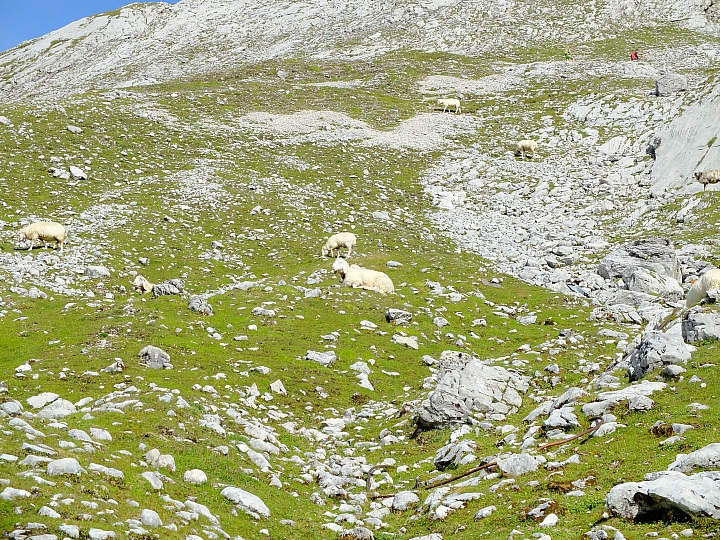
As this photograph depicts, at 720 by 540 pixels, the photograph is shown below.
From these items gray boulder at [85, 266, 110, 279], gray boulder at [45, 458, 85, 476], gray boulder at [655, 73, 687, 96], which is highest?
gray boulder at [45, 458, 85, 476]

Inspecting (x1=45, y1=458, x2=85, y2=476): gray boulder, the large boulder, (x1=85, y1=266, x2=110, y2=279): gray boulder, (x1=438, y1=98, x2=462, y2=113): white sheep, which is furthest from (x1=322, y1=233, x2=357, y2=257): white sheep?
(x1=438, y1=98, x2=462, y2=113): white sheep

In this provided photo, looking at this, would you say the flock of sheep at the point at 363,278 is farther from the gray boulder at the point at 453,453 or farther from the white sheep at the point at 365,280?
the gray boulder at the point at 453,453

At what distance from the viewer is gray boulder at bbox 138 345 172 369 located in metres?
18.7

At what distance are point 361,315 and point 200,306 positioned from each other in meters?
7.28

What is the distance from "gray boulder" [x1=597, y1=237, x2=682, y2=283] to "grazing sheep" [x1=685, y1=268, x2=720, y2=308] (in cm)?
919

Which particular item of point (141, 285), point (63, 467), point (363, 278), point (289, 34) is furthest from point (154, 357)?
point (289, 34)

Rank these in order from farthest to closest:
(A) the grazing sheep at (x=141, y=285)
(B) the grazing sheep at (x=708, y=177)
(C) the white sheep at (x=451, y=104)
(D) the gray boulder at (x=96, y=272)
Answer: (C) the white sheep at (x=451, y=104), (B) the grazing sheep at (x=708, y=177), (D) the gray boulder at (x=96, y=272), (A) the grazing sheep at (x=141, y=285)

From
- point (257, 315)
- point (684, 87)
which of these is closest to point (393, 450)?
point (257, 315)

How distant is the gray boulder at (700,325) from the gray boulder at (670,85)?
52523 mm

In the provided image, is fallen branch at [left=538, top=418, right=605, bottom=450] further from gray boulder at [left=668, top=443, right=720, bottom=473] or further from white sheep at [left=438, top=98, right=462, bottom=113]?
white sheep at [left=438, top=98, right=462, bottom=113]

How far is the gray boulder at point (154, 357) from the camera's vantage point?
18.7 meters

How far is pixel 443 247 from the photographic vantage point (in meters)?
38.8

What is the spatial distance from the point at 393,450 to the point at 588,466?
6.03 meters

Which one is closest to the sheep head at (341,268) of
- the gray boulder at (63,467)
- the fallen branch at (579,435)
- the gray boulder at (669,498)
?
the fallen branch at (579,435)
